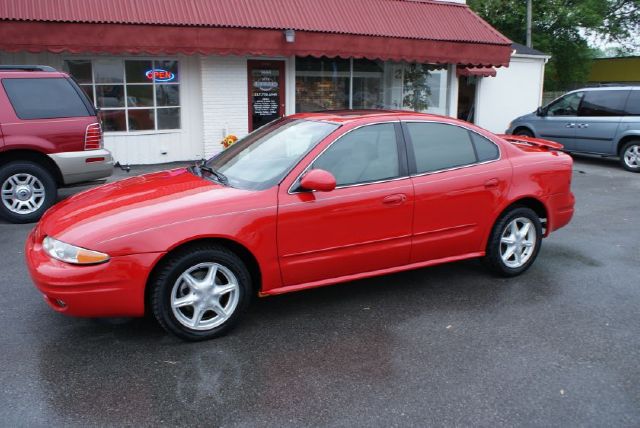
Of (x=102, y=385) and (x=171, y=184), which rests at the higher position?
(x=171, y=184)

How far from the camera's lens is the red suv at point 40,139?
7.47 m

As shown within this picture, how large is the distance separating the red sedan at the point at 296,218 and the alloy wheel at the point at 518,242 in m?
0.01

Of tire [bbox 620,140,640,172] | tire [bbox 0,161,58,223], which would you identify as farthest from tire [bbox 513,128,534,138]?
tire [bbox 0,161,58,223]

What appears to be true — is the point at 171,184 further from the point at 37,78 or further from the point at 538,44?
the point at 538,44

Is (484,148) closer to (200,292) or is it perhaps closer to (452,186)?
(452,186)

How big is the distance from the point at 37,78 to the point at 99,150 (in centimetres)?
117

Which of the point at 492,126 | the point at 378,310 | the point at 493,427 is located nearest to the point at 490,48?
the point at 492,126

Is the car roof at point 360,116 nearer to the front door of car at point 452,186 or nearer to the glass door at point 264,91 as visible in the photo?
the front door of car at point 452,186

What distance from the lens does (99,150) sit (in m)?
7.87

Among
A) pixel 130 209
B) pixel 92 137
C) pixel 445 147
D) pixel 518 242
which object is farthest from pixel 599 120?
pixel 130 209

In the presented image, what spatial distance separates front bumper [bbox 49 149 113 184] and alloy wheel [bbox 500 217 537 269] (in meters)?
5.25

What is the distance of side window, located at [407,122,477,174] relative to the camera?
493 centimetres

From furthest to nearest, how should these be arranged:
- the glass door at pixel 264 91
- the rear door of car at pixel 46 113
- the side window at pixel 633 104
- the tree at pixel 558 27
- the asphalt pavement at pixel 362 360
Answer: the tree at pixel 558 27 < the glass door at pixel 264 91 < the side window at pixel 633 104 < the rear door of car at pixel 46 113 < the asphalt pavement at pixel 362 360

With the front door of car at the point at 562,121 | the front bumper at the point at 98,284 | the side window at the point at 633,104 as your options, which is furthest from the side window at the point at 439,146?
the front door of car at the point at 562,121
